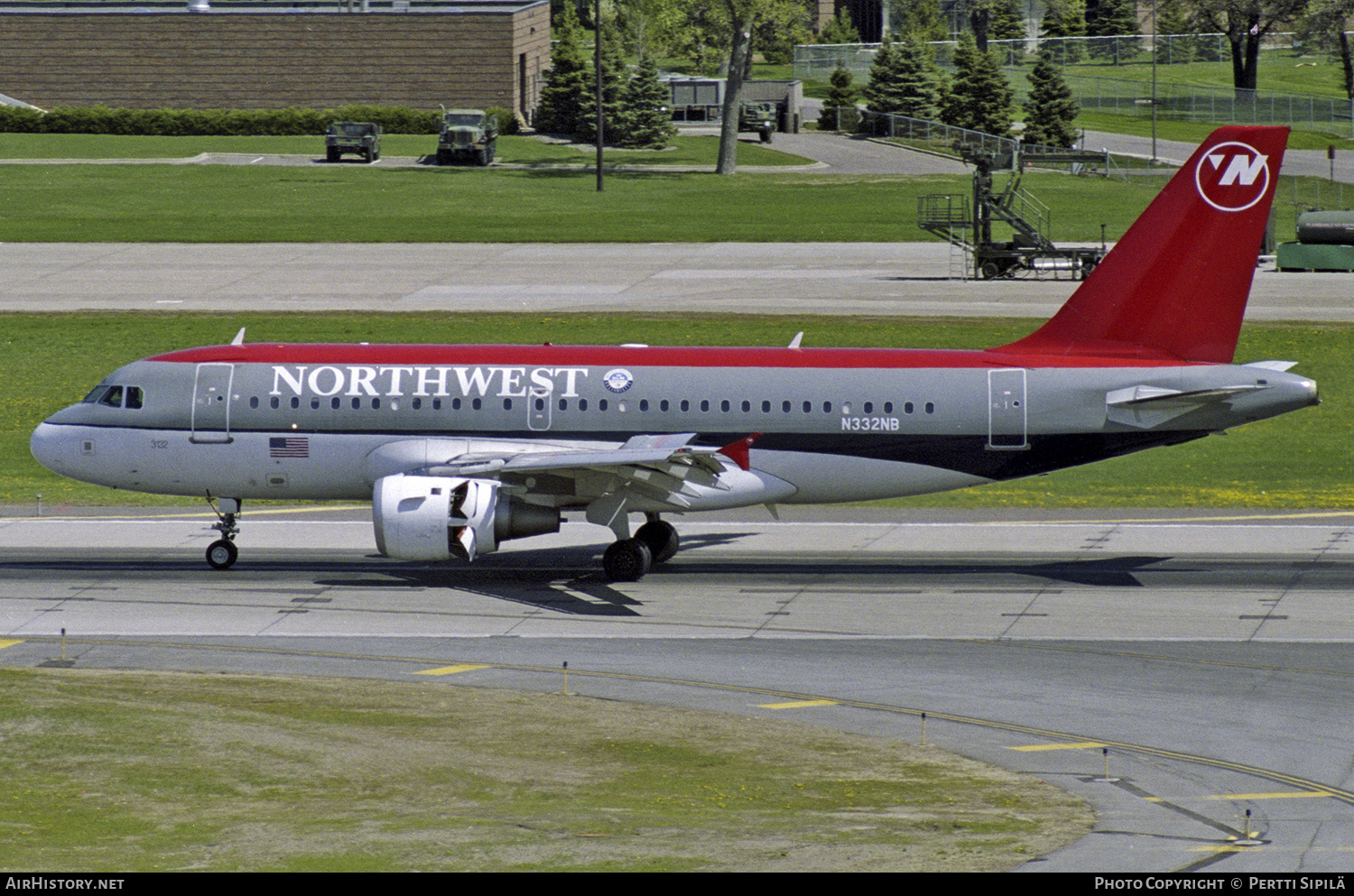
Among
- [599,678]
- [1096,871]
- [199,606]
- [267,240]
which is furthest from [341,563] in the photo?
[267,240]

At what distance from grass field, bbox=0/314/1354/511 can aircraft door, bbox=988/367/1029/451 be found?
9.44 meters

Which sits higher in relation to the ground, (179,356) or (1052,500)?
(179,356)

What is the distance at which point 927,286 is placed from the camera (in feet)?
238

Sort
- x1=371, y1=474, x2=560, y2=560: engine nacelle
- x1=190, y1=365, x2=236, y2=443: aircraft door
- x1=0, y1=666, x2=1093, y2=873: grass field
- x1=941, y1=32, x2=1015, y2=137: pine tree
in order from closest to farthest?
1. x1=0, y1=666, x2=1093, y2=873: grass field
2. x1=371, y1=474, x2=560, y2=560: engine nacelle
3. x1=190, y1=365, x2=236, y2=443: aircraft door
4. x1=941, y1=32, x2=1015, y2=137: pine tree

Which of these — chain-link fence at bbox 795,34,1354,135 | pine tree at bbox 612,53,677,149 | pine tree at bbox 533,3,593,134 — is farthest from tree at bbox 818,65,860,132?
pine tree at bbox 533,3,593,134

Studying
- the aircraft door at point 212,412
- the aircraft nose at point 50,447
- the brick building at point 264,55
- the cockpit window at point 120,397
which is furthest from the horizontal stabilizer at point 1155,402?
the brick building at point 264,55

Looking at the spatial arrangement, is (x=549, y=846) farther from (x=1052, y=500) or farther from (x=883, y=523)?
(x=1052, y=500)

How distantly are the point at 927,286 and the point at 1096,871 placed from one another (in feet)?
184

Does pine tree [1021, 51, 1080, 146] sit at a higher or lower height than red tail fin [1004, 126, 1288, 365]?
higher

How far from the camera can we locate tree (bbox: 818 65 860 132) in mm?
136000

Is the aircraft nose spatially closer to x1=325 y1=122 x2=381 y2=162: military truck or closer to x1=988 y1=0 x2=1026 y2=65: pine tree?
x1=325 y1=122 x2=381 y2=162: military truck

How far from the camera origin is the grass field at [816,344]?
4525cm

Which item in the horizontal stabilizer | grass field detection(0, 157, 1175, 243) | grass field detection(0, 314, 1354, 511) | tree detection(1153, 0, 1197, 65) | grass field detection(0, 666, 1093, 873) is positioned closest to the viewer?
grass field detection(0, 666, 1093, 873)

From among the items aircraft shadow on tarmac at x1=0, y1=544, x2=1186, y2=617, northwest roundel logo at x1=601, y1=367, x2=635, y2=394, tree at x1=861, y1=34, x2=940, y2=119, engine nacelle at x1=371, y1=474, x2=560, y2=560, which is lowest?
aircraft shadow on tarmac at x1=0, y1=544, x2=1186, y2=617
